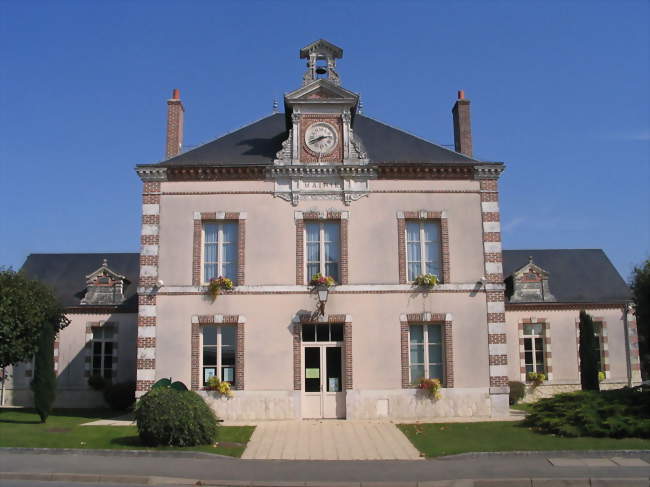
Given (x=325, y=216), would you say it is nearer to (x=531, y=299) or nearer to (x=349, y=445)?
(x=349, y=445)

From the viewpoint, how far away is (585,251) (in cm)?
2744

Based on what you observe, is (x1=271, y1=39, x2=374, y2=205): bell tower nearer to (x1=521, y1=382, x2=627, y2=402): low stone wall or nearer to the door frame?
the door frame

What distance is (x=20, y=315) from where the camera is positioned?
1794cm

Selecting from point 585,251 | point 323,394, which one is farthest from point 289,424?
point 585,251

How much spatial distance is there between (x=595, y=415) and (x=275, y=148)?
441 inches

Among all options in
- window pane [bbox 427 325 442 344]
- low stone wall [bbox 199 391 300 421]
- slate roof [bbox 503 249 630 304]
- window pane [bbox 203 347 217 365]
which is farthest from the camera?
slate roof [bbox 503 249 630 304]

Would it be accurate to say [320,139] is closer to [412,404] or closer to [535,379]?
[412,404]

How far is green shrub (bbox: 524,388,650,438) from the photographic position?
13.6 metres

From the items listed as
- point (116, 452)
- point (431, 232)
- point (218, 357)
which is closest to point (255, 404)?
point (218, 357)

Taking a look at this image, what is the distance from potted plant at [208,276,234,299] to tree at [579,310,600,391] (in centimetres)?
1263

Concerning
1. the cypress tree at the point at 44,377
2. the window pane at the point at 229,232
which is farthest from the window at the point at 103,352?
the window pane at the point at 229,232

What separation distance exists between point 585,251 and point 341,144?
14.2m

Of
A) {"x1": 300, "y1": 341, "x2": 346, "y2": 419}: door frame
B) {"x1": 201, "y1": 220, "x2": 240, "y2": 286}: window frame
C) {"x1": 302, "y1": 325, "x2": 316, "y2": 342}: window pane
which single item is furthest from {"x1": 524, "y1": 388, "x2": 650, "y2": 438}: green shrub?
{"x1": 201, "y1": 220, "x2": 240, "y2": 286}: window frame

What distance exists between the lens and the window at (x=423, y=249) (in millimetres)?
18281
